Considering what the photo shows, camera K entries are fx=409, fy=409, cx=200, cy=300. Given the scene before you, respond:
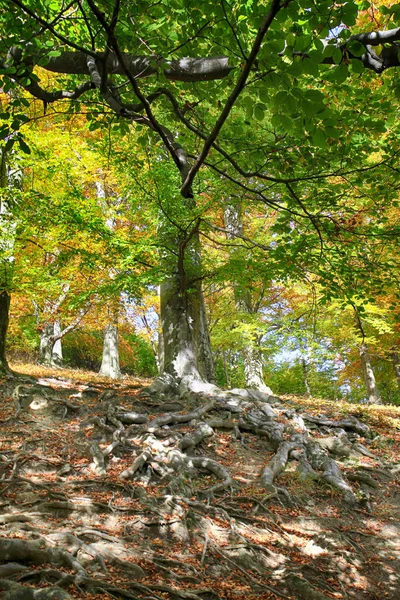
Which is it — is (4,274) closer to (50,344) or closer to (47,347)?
(50,344)

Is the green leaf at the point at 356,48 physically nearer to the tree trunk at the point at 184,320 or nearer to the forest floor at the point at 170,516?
the forest floor at the point at 170,516

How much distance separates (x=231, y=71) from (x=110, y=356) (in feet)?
47.7

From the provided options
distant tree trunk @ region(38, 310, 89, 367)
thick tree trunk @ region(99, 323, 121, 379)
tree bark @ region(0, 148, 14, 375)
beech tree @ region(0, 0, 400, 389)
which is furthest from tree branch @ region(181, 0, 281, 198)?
thick tree trunk @ region(99, 323, 121, 379)

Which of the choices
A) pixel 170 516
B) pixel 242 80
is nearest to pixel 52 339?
pixel 170 516

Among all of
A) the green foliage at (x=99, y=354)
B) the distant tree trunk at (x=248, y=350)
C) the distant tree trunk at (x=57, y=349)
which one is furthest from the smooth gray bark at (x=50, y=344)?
the green foliage at (x=99, y=354)

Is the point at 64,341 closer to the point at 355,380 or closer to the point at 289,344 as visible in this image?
the point at 289,344

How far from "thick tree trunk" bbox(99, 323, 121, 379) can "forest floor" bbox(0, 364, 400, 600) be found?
26.8 feet

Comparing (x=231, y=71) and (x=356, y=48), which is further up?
(x=231, y=71)

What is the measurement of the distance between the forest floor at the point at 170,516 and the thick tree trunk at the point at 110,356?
26.8 feet

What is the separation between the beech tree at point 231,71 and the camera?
252 centimetres

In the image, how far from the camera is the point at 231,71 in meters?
3.43

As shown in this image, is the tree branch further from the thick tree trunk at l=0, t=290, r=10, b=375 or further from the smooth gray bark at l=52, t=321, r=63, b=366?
the smooth gray bark at l=52, t=321, r=63, b=366

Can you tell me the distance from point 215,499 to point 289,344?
34.5 feet

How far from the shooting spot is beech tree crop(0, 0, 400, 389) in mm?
2521
